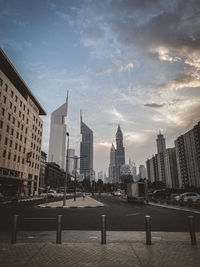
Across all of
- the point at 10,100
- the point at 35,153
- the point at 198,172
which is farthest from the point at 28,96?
the point at 198,172

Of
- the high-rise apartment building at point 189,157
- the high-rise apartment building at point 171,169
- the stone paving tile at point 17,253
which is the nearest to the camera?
the stone paving tile at point 17,253

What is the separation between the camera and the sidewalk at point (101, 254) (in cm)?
452

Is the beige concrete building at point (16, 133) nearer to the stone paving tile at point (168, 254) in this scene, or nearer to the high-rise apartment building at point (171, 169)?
the stone paving tile at point (168, 254)

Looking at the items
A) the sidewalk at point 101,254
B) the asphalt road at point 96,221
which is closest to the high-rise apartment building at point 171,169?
the asphalt road at point 96,221

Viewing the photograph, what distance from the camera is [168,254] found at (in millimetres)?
5203

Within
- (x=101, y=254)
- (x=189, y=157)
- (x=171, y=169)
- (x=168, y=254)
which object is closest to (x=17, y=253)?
(x=101, y=254)

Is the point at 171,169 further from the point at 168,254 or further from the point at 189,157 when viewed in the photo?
the point at 168,254

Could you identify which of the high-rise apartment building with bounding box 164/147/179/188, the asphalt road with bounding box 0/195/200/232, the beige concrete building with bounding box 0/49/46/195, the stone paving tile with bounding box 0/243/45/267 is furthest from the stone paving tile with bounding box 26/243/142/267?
the high-rise apartment building with bounding box 164/147/179/188

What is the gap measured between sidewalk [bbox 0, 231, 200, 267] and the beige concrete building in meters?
35.4

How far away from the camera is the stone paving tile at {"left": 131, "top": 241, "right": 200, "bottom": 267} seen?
14.9ft

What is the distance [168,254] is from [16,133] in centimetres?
4729

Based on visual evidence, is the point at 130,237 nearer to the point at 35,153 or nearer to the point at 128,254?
the point at 128,254

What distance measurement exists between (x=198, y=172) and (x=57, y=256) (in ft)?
416

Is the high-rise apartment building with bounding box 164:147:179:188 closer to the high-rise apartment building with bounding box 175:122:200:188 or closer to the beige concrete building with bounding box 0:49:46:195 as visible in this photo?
the high-rise apartment building with bounding box 175:122:200:188
